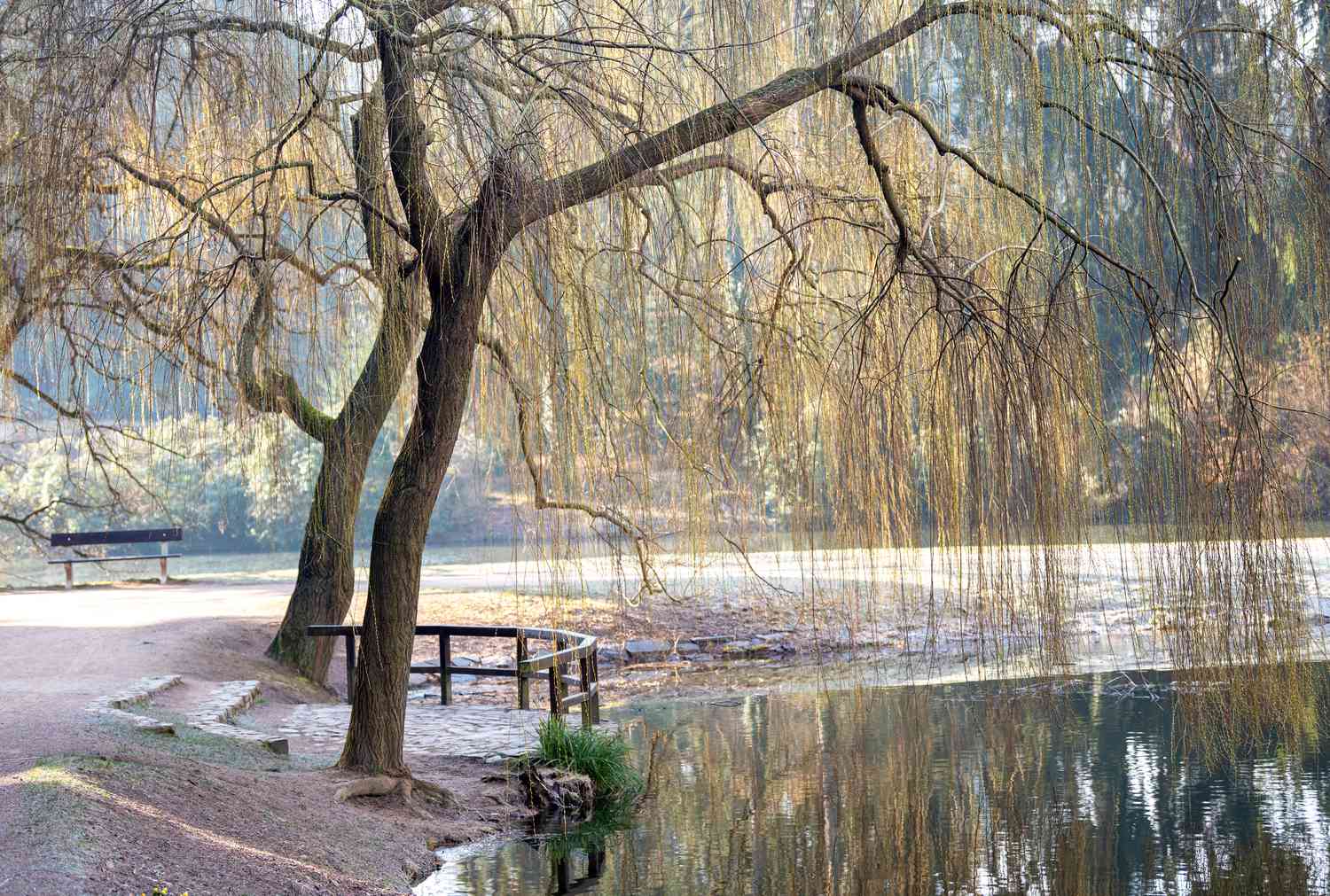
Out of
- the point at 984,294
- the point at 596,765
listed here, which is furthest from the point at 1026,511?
the point at 596,765

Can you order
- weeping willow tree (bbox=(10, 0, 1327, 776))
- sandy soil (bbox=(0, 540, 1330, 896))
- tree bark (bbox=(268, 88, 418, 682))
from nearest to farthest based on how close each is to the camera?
1. weeping willow tree (bbox=(10, 0, 1327, 776))
2. sandy soil (bbox=(0, 540, 1330, 896))
3. tree bark (bbox=(268, 88, 418, 682))

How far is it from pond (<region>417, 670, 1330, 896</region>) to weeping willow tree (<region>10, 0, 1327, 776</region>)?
2.96ft

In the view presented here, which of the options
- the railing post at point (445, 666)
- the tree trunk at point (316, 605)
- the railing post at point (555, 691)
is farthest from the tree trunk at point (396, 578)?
the tree trunk at point (316, 605)

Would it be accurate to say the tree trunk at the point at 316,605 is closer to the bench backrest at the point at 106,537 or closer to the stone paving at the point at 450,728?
the stone paving at the point at 450,728

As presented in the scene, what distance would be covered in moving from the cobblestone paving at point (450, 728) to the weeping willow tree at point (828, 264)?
5.10 feet

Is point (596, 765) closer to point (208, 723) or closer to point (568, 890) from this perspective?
point (568, 890)

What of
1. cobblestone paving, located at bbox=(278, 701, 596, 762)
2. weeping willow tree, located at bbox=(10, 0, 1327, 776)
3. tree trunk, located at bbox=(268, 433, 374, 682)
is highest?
weeping willow tree, located at bbox=(10, 0, 1327, 776)

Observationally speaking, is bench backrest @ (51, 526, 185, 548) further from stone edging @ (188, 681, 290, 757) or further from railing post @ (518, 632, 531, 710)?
railing post @ (518, 632, 531, 710)

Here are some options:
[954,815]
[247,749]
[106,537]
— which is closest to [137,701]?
[247,749]

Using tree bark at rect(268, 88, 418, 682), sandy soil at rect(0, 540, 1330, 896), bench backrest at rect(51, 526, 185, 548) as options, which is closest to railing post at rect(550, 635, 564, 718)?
sandy soil at rect(0, 540, 1330, 896)

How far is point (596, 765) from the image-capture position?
8695 mm

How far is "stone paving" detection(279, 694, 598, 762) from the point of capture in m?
9.30

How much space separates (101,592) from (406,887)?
15.3 metres

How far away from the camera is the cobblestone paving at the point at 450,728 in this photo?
30.5 ft
